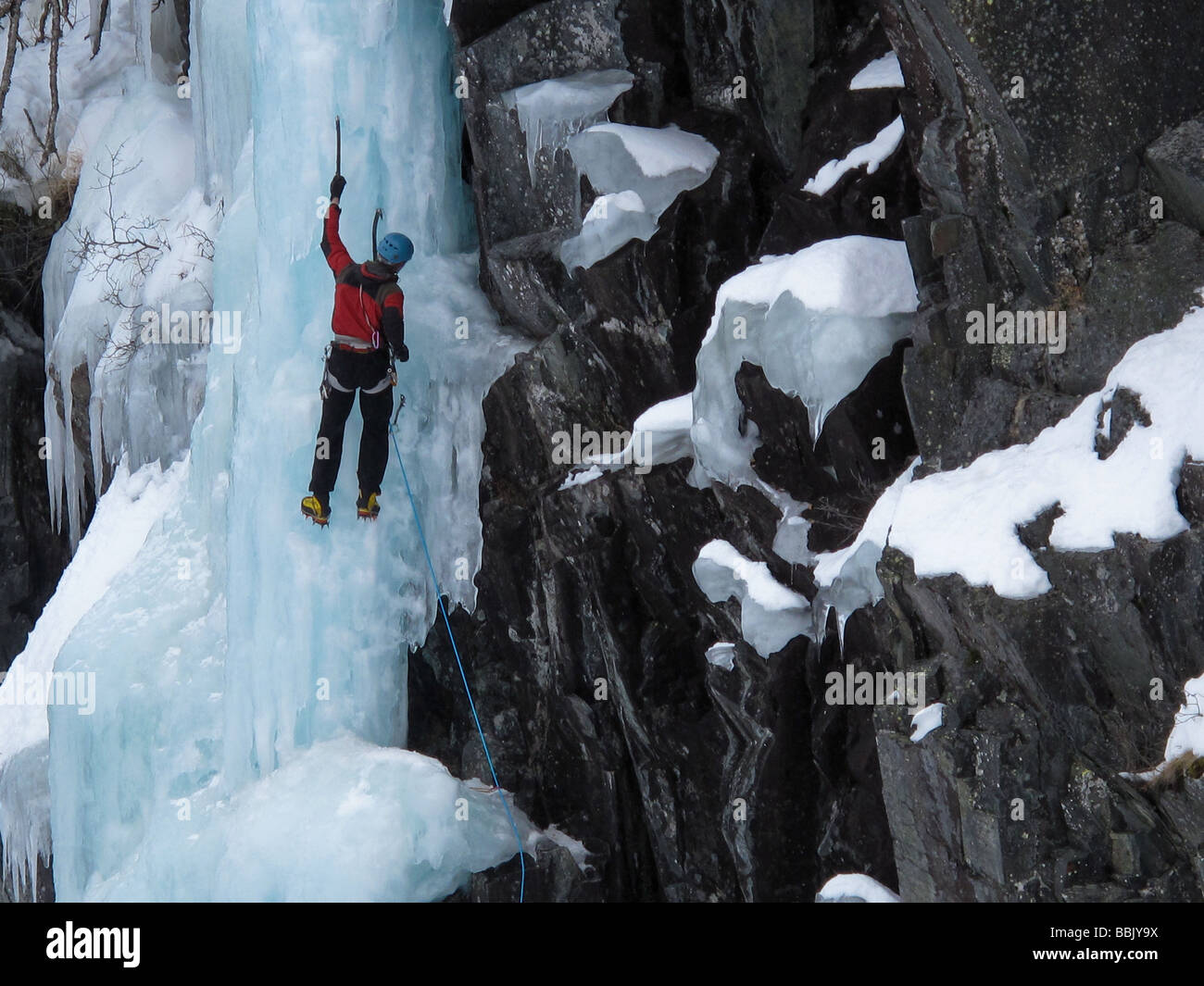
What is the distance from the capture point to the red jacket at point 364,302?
7.38 m

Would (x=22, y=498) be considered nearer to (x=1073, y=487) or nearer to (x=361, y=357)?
(x=361, y=357)

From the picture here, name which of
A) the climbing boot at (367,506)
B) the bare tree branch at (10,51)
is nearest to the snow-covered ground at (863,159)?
the climbing boot at (367,506)

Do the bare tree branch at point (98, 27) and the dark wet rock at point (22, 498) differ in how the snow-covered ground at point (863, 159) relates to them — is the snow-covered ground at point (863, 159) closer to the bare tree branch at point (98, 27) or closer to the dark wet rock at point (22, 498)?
the bare tree branch at point (98, 27)

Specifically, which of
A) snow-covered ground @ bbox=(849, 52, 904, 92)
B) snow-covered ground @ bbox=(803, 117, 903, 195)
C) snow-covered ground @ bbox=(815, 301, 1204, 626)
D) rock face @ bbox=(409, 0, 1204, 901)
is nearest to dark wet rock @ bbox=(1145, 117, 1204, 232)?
rock face @ bbox=(409, 0, 1204, 901)

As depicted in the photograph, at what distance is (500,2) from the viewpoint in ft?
26.2

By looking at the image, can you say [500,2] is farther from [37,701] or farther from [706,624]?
[37,701]

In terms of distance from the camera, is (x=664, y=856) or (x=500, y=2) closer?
(x=664, y=856)

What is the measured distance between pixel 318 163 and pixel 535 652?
305 centimetres

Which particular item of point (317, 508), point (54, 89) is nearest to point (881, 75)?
point (317, 508)

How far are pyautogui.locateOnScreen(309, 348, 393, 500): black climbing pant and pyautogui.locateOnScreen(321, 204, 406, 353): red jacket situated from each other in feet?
0.31

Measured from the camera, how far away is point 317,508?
766cm

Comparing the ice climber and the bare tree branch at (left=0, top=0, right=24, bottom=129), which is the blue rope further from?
the bare tree branch at (left=0, top=0, right=24, bottom=129)

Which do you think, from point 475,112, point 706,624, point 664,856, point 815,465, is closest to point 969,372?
point 815,465

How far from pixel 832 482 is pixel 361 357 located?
263 centimetres
